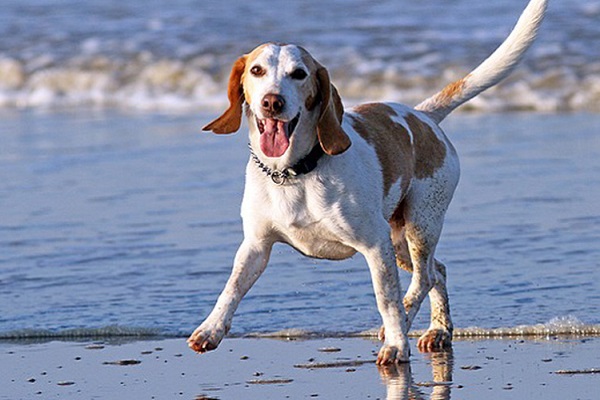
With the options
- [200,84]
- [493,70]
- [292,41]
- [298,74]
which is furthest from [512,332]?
[292,41]

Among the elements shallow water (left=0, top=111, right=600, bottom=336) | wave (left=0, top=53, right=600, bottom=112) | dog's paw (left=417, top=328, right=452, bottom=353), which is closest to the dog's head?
dog's paw (left=417, top=328, right=452, bottom=353)

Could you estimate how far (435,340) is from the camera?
19.0 ft

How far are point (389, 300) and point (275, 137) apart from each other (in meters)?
0.78

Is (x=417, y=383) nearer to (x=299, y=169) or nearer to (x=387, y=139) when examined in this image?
(x=299, y=169)

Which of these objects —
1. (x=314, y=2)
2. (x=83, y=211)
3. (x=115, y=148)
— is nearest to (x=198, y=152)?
(x=115, y=148)

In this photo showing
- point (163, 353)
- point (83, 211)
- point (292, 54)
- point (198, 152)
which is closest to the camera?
point (292, 54)

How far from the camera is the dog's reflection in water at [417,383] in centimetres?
499

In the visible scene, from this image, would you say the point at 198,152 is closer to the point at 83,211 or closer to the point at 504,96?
the point at 83,211

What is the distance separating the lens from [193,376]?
537 centimetres

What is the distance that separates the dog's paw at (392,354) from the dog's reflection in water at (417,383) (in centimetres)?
2

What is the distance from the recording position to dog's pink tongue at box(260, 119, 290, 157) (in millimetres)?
5074

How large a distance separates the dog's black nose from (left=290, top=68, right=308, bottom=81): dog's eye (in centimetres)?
14

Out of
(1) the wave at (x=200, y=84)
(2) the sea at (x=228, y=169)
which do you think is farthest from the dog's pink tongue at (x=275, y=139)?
(1) the wave at (x=200, y=84)

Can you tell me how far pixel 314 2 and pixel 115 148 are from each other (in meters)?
9.25
